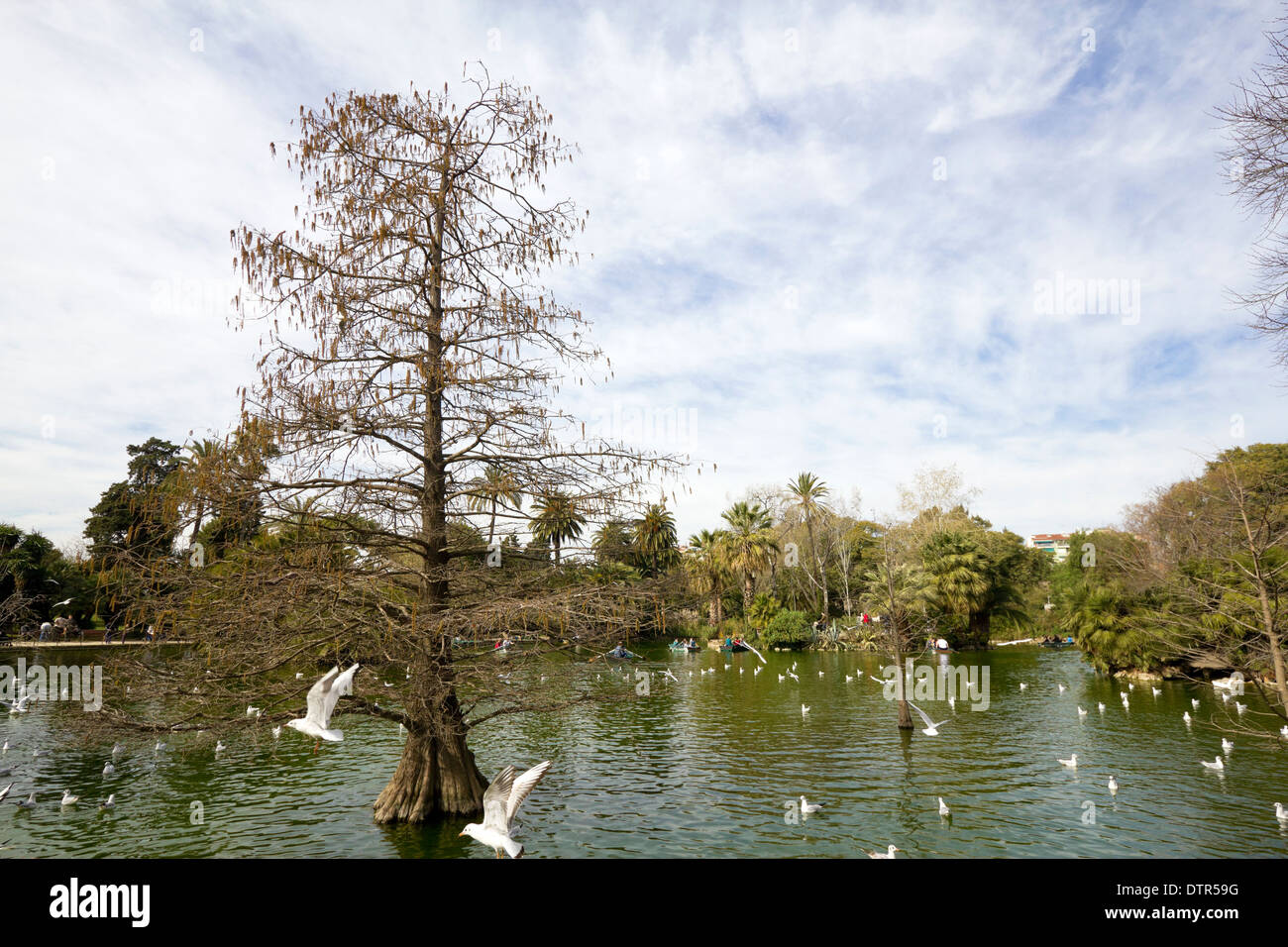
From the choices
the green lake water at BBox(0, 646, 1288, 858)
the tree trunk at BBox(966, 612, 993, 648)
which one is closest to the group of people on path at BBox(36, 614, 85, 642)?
the green lake water at BBox(0, 646, 1288, 858)

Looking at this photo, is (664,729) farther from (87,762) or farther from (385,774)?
(87,762)

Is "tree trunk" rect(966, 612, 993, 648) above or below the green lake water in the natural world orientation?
below

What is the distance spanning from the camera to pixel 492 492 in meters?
11.1

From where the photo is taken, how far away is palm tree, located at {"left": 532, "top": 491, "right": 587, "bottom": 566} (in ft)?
38.6

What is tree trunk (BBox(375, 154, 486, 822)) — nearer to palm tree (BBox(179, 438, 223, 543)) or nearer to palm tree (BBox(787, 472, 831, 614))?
palm tree (BBox(179, 438, 223, 543))

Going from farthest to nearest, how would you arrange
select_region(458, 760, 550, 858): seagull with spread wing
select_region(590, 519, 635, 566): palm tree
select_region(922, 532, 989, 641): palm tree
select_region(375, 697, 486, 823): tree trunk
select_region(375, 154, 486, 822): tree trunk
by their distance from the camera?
1. select_region(922, 532, 989, 641): palm tree
2. select_region(375, 697, 486, 823): tree trunk
3. select_region(590, 519, 635, 566): palm tree
4. select_region(375, 154, 486, 822): tree trunk
5. select_region(458, 760, 550, 858): seagull with spread wing

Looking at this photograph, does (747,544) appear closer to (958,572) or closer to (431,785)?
(958,572)

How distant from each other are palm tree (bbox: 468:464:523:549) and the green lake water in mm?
2972

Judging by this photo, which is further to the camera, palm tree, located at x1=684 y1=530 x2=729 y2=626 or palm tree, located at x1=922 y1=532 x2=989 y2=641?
palm tree, located at x1=684 y1=530 x2=729 y2=626

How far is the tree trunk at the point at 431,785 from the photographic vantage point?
41.1ft

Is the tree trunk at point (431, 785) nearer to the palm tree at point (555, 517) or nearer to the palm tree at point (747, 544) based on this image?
the palm tree at point (555, 517)

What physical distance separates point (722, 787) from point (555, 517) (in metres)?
8.54

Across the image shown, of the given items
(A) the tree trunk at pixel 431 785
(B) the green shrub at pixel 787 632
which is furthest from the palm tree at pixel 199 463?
(B) the green shrub at pixel 787 632
